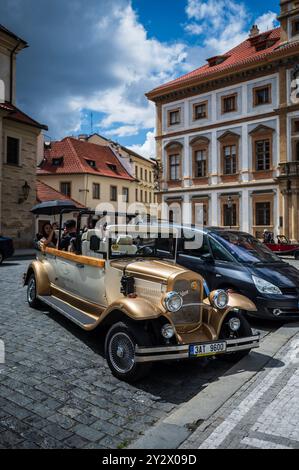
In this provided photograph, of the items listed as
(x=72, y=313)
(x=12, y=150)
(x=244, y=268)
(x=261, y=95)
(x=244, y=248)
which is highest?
(x=261, y=95)

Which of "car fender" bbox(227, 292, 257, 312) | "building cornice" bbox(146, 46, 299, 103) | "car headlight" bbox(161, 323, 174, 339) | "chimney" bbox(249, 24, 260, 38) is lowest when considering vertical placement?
"car headlight" bbox(161, 323, 174, 339)

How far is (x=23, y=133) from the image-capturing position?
26.3 meters

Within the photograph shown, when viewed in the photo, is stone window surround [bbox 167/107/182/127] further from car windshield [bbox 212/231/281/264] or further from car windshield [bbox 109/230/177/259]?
car windshield [bbox 109/230/177/259]

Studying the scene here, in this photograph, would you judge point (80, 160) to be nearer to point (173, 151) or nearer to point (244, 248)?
point (173, 151)

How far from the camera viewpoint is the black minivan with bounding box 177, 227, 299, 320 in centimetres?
712

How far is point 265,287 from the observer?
7254mm

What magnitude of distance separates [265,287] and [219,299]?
248 cm

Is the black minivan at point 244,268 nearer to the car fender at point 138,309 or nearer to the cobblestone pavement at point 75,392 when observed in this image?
the cobblestone pavement at point 75,392

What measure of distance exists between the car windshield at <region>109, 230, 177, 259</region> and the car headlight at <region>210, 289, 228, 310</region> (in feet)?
4.52

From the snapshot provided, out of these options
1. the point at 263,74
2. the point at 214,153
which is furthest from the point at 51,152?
the point at 263,74

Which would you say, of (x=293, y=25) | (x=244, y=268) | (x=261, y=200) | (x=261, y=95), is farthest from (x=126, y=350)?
(x=293, y=25)

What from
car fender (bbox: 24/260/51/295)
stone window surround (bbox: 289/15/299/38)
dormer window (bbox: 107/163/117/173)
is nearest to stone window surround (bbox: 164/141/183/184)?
stone window surround (bbox: 289/15/299/38)

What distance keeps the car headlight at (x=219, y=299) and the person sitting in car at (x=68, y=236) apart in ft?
9.81

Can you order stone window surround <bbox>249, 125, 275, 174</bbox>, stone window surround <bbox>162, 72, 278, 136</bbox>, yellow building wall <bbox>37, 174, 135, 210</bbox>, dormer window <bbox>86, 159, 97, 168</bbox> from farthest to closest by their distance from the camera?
dormer window <bbox>86, 159, 97, 168</bbox>, yellow building wall <bbox>37, 174, 135, 210</bbox>, stone window surround <bbox>249, 125, 275, 174</bbox>, stone window surround <bbox>162, 72, 278, 136</bbox>
